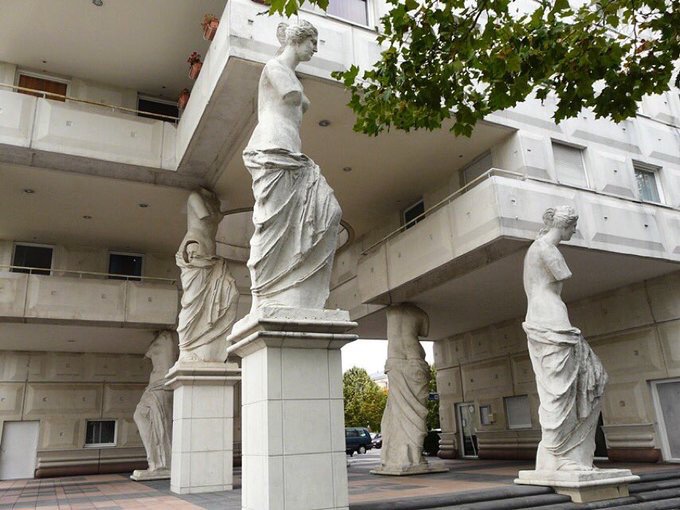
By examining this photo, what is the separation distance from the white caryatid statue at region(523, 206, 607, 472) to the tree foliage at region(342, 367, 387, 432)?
43.2 m

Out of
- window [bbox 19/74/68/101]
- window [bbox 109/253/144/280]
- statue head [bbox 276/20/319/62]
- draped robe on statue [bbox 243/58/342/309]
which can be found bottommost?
draped robe on statue [bbox 243/58/342/309]

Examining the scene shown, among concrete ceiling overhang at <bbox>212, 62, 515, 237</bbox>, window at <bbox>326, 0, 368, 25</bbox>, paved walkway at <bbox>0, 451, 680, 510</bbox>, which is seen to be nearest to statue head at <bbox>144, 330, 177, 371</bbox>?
paved walkway at <bbox>0, 451, 680, 510</bbox>

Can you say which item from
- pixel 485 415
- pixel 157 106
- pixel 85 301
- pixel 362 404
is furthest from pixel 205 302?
pixel 362 404

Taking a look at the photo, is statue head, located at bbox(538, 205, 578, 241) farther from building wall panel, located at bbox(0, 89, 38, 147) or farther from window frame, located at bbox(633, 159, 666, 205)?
building wall panel, located at bbox(0, 89, 38, 147)

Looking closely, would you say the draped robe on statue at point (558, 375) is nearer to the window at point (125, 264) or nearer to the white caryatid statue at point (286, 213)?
the white caryatid statue at point (286, 213)

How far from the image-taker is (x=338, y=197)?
1400cm

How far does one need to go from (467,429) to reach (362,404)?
117 feet

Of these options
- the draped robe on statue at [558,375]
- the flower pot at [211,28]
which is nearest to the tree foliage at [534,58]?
the draped robe on statue at [558,375]

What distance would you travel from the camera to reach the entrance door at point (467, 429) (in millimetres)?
17922

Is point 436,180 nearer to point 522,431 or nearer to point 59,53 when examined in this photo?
point 522,431

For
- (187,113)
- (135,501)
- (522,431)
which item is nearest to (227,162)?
(187,113)

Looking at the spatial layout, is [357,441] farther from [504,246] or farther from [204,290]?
[504,246]

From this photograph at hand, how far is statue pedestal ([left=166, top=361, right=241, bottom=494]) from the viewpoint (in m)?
10.0

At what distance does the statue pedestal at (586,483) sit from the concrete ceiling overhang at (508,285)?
3.99 meters
